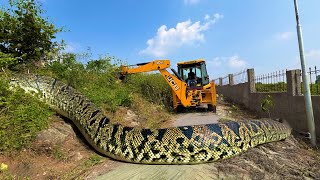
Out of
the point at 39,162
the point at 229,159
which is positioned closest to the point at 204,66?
the point at 229,159

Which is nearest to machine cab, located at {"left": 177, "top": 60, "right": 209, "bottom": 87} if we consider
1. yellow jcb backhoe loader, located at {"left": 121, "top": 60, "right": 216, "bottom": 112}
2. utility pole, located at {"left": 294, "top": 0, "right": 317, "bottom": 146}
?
yellow jcb backhoe loader, located at {"left": 121, "top": 60, "right": 216, "bottom": 112}

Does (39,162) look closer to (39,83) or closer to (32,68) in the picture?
(39,83)

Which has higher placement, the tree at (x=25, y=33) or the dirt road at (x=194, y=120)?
the tree at (x=25, y=33)

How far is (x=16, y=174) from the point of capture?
4.52 m

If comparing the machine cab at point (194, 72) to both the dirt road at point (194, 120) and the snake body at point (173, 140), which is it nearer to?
the dirt road at point (194, 120)

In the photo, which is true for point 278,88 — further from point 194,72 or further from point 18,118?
point 18,118

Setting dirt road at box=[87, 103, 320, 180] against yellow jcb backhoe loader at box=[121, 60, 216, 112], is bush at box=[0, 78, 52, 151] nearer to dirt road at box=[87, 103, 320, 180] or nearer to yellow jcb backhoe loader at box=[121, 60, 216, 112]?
dirt road at box=[87, 103, 320, 180]

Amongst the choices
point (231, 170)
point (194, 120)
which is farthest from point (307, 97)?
point (231, 170)

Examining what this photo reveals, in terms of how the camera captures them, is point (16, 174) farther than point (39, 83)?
No

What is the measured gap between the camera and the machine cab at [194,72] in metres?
15.1

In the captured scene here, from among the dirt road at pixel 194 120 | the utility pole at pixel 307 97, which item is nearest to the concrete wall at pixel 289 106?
the utility pole at pixel 307 97

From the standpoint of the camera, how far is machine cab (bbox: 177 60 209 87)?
15.1 metres

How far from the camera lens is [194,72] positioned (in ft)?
50.9

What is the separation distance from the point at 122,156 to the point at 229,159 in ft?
6.44
